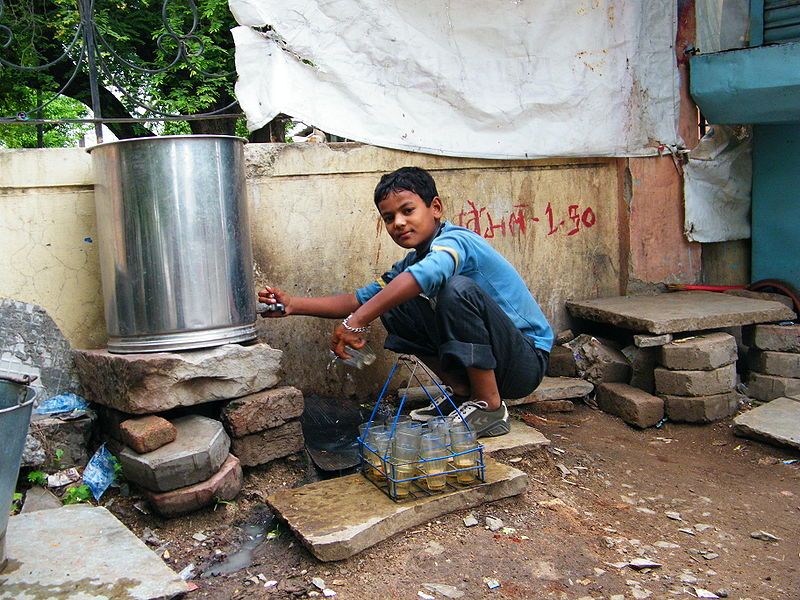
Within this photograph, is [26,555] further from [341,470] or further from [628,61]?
[628,61]

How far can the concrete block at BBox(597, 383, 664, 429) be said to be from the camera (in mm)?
4238

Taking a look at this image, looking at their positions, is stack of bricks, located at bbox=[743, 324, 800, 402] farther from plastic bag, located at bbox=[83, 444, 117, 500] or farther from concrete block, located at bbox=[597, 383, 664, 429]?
plastic bag, located at bbox=[83, 444, 117, 500]

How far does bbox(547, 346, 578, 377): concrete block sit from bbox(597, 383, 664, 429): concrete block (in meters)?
0.23

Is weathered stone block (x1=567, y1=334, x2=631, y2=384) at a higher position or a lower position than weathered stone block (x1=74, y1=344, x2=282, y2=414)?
lower

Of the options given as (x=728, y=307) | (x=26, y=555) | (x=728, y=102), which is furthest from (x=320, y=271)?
(x=728, y=102)

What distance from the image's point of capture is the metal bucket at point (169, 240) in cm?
308

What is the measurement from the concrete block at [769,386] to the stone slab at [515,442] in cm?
193

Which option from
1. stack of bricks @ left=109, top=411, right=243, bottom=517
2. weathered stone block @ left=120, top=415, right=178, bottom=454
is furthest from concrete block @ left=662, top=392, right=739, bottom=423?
weathered stone block @ left=120, top=415, right=178, bottom=454

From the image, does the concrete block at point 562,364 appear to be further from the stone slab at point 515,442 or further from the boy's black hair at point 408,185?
the boy's black hair at point 408,185

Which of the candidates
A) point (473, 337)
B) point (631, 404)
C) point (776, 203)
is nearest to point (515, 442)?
point (473, 337)

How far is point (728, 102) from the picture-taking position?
5000mm

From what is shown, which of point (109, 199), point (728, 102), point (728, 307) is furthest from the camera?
point (728, 102)

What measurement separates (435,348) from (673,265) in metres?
2.53

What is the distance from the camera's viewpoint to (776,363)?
4.64 meters
